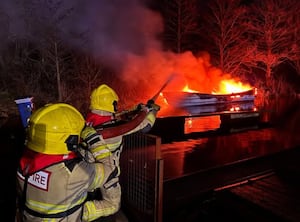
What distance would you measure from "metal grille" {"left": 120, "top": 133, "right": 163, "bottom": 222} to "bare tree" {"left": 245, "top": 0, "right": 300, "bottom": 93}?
17.8 m

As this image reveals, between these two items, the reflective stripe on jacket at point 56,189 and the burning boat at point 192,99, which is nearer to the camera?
the reflective stripe on jacket at point 56,189

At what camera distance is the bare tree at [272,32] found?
64.8 ft

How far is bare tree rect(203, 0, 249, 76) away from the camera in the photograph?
1923 cm

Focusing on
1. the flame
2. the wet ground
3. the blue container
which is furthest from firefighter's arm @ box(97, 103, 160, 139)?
the flame

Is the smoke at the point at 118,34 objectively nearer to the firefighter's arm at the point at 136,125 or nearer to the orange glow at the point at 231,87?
the orange glow at the point at 231,87

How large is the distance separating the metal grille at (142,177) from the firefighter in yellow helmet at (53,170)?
136cm

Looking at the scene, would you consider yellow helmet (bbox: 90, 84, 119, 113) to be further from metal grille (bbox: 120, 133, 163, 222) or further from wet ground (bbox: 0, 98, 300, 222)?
wet ground (bbox: 0, 98, 300, 222)

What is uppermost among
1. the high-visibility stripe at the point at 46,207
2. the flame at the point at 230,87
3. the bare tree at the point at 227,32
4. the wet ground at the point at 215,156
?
the bare tree at the point at 227,32

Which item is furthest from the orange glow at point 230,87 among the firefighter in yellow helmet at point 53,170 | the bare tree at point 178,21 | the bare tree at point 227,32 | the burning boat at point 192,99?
the firefighter in yellow helmet at point 53,170

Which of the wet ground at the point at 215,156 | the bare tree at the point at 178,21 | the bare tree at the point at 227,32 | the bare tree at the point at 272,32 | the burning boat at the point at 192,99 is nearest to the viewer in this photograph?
the wet ground at the point at 215,156

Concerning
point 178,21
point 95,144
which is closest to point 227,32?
point 178,21

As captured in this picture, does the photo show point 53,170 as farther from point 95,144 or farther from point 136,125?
point 136,125

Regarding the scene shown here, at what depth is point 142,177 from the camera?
3488 millimetres

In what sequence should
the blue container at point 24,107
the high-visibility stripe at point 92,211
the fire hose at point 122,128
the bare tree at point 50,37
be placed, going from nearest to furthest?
the high-visibility stripe at point 92,211 → the fire hose at point 122,128 → the blue container at point 24,107 → the bare tree at point 50,37
